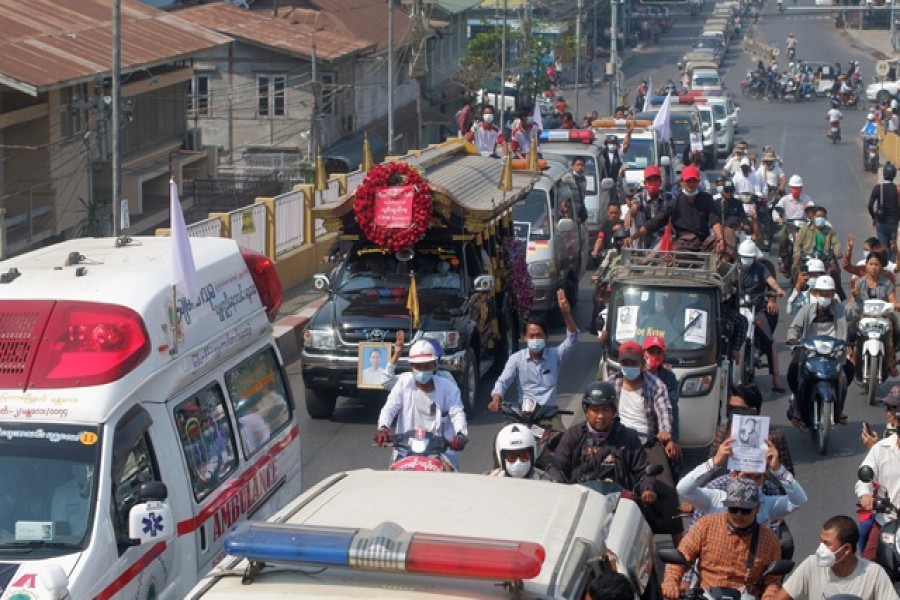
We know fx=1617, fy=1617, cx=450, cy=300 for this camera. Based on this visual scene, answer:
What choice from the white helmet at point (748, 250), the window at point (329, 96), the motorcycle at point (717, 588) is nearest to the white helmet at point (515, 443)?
the motorcycle at point (717, 588)

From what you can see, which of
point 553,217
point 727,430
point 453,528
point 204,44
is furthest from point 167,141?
point 453,528

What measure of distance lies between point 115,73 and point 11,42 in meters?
7.08

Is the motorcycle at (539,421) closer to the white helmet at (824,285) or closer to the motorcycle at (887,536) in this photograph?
the motorcycle at (887,536)

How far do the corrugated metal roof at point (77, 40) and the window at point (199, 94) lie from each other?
18.8 feet

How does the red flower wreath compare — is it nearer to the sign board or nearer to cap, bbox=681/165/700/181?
the sign board

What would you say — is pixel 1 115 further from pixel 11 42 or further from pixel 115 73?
pixel 115 73

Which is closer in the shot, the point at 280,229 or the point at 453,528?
the point at 453,528

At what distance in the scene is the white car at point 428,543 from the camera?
5.07 m

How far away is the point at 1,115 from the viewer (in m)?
27.9

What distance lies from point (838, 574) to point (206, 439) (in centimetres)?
343

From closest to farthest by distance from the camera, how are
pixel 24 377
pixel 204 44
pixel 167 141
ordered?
pixel 24 377 → pixel 204 44 → pixel 167 141

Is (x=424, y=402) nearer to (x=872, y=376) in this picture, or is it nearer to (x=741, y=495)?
(x=741, y=495)

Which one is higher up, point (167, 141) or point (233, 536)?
point (233, 536)

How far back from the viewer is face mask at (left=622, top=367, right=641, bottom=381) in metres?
11.3
